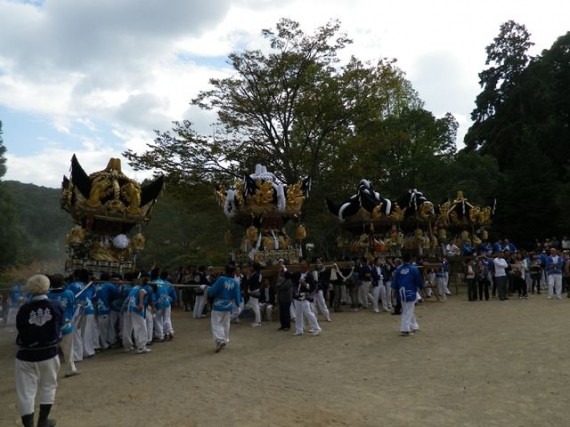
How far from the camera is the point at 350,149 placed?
936 inches

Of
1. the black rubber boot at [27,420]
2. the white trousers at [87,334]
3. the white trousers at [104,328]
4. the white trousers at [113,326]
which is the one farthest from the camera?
the white trousers at [113,326]

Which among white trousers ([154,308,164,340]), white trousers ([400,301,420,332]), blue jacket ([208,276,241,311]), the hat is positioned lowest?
white trousers ([154,308,164,340])

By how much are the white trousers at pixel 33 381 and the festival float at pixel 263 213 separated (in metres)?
11.8

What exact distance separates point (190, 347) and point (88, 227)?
661 cm

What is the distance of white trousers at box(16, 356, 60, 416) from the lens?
570 cm

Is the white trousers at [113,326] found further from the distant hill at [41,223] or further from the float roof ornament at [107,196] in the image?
the distant hill at [41,223]

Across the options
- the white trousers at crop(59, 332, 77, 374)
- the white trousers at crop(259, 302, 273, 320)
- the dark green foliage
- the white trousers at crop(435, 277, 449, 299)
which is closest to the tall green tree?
the dark green foliage

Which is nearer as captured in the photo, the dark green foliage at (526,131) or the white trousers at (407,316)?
the white trousers at (407,316)

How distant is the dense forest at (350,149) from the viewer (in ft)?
78.4

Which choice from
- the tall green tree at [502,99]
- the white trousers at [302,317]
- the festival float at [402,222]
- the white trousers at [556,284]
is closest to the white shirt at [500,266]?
the white trousers at [556,284]

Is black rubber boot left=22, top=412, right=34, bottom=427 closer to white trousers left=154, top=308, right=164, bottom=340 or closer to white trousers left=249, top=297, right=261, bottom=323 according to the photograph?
white trousers left=154, top=308, right=164, bottom=340

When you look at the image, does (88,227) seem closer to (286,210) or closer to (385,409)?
(286,210)

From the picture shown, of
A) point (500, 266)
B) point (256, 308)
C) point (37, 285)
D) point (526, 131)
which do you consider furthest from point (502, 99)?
point (37, 285)

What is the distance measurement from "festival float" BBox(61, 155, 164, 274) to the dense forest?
7.00 meters
